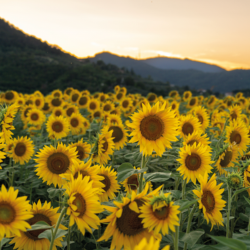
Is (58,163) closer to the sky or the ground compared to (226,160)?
closer to the ground

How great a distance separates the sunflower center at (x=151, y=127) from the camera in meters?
2.59

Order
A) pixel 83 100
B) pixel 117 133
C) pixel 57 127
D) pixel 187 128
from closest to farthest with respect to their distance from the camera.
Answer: pixel 187 128 → pixel 117 133 → pixel 57 127 → pixel 83 100

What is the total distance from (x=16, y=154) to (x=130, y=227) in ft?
12.7

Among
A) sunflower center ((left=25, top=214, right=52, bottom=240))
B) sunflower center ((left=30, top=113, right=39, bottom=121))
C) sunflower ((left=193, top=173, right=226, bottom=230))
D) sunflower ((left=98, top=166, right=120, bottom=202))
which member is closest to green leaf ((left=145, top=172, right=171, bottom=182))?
sunflower ((left=193, top=173, right=226, bottom=230))

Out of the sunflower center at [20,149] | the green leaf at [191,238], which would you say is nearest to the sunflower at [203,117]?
the green leaf at [191,238]

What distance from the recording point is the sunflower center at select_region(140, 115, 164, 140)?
2.59m

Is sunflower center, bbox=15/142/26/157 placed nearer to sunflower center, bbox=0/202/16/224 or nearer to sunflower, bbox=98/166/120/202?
sunflower, bbox=98/166/120/202

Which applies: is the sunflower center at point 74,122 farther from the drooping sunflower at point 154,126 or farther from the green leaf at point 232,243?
the green leaf at point 232,243

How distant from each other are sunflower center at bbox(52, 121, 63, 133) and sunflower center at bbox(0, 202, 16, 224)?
4400 millimetres

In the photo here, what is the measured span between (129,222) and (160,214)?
0.27m

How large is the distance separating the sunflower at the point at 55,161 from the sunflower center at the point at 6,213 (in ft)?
4.85

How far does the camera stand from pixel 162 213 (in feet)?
5.42

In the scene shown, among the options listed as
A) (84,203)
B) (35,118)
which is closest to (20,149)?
(35,118)

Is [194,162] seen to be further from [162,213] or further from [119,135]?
[119,135]
